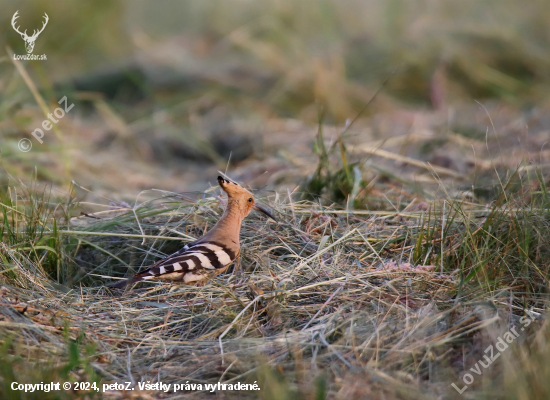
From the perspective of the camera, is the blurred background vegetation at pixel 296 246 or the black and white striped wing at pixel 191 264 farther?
the black and white striped wing at pixel 191 264

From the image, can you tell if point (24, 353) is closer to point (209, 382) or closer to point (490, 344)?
point (209, 382)

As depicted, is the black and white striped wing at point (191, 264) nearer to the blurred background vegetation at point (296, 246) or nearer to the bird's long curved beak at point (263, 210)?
the blurred background vegetation at point (296, 246)

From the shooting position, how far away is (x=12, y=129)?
15.7 feet

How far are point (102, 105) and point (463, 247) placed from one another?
4111mm

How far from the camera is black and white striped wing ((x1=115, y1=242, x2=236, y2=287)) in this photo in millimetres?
2436

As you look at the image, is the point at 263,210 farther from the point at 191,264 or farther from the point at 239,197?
the point at 191,264

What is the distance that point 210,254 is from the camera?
252 centimetres

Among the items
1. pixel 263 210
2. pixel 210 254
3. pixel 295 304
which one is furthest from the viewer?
pixel 263 210

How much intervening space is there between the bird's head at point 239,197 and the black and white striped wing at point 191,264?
31 cm

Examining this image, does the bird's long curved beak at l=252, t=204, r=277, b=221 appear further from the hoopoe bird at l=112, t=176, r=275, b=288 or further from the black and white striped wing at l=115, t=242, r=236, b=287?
the black and white striped wing at l=115, t=242, r=236, b=287

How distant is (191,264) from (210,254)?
0.11 meters

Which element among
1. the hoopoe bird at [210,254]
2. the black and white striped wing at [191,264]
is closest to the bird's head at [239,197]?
the hoopoe bird at [210,254]

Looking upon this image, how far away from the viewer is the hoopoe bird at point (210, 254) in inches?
96.6

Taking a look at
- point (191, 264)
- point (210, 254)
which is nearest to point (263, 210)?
point (210, 254)
